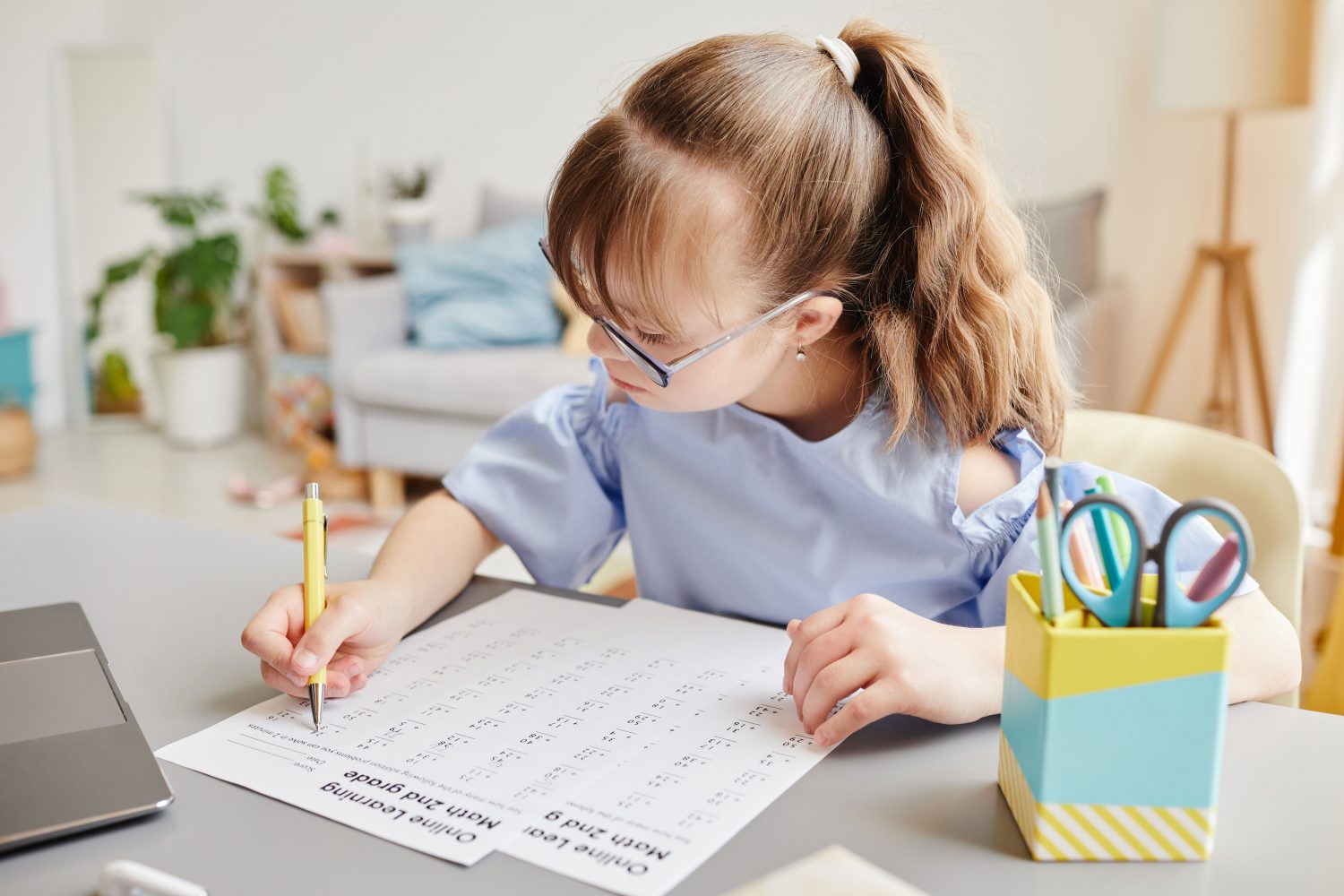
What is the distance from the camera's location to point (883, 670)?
2.02 ft

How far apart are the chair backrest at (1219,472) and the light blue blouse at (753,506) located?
260 millimetres

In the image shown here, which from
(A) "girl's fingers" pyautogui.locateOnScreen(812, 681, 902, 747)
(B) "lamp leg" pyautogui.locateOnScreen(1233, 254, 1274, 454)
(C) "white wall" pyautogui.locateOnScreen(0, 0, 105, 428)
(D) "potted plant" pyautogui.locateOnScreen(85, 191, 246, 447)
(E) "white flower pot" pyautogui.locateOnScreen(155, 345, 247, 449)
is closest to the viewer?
(A) "girl's fingers" pyautogui.locateOnScreen(812, 681, 902, 747)

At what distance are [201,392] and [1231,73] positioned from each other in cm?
330

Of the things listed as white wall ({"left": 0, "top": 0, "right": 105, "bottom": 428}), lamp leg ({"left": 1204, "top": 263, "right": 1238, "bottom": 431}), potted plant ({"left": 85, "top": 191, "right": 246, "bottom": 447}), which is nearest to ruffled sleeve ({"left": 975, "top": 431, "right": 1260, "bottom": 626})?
lamp leg ({"left": 1204, "top": 263, "right": 1238, "bottom": 431})

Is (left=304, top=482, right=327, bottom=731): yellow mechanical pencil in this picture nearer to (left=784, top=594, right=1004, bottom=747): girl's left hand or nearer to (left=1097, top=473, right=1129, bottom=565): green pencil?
(left=784, top=594, right=1004, bottom=747): girl's left hand

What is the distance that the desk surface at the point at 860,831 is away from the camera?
1.64 feet

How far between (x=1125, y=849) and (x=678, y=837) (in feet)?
0.63

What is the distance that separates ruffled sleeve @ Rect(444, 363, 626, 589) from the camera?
964 mm

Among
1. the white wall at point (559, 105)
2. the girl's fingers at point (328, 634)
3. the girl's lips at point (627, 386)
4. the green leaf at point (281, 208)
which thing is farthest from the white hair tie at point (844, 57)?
the green leaf at point (281, 208)

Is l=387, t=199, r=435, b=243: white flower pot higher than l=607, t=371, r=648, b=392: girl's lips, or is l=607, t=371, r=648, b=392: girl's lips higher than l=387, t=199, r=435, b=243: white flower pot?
l=387, t=199, r=435, b=243: white flower pot

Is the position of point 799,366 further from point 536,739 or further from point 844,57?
point 536,739

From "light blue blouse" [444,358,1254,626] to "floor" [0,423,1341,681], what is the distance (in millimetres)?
1371

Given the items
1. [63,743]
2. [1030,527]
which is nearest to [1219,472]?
[1030,527]

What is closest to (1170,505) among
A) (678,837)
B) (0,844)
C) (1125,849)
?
(1125,849)
